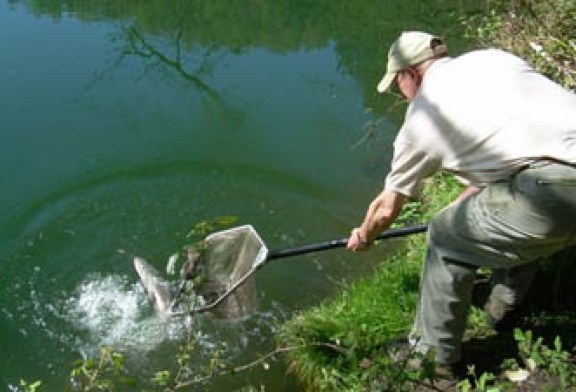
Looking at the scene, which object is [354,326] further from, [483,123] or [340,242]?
[483,123]

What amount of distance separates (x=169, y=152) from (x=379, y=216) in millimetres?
3956

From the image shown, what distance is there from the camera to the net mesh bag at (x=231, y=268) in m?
4.28

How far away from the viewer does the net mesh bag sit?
4.28 m

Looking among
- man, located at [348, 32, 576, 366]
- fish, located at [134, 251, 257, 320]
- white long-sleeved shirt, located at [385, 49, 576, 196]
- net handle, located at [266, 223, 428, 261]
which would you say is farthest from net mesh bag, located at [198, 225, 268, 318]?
white long-sleeved shirt, located at [385, 49, 576, 196]

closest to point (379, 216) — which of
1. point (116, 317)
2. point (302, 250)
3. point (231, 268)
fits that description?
point (302, 250)

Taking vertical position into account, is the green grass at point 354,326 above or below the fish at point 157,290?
below

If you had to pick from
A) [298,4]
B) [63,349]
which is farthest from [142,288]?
[298,4]

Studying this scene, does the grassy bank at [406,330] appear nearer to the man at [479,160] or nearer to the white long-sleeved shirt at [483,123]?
the man at [479,160]

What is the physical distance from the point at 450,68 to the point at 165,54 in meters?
6.70

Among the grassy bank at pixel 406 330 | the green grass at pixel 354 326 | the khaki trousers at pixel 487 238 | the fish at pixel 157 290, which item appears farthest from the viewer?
the fish at pixel 157 290

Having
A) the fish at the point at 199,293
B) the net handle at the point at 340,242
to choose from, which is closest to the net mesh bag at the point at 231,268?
the fish at the point at 199,293

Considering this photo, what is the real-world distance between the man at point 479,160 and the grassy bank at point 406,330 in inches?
15.7

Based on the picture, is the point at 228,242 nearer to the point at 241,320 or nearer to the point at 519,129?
the point at 241,320

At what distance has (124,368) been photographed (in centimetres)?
456
